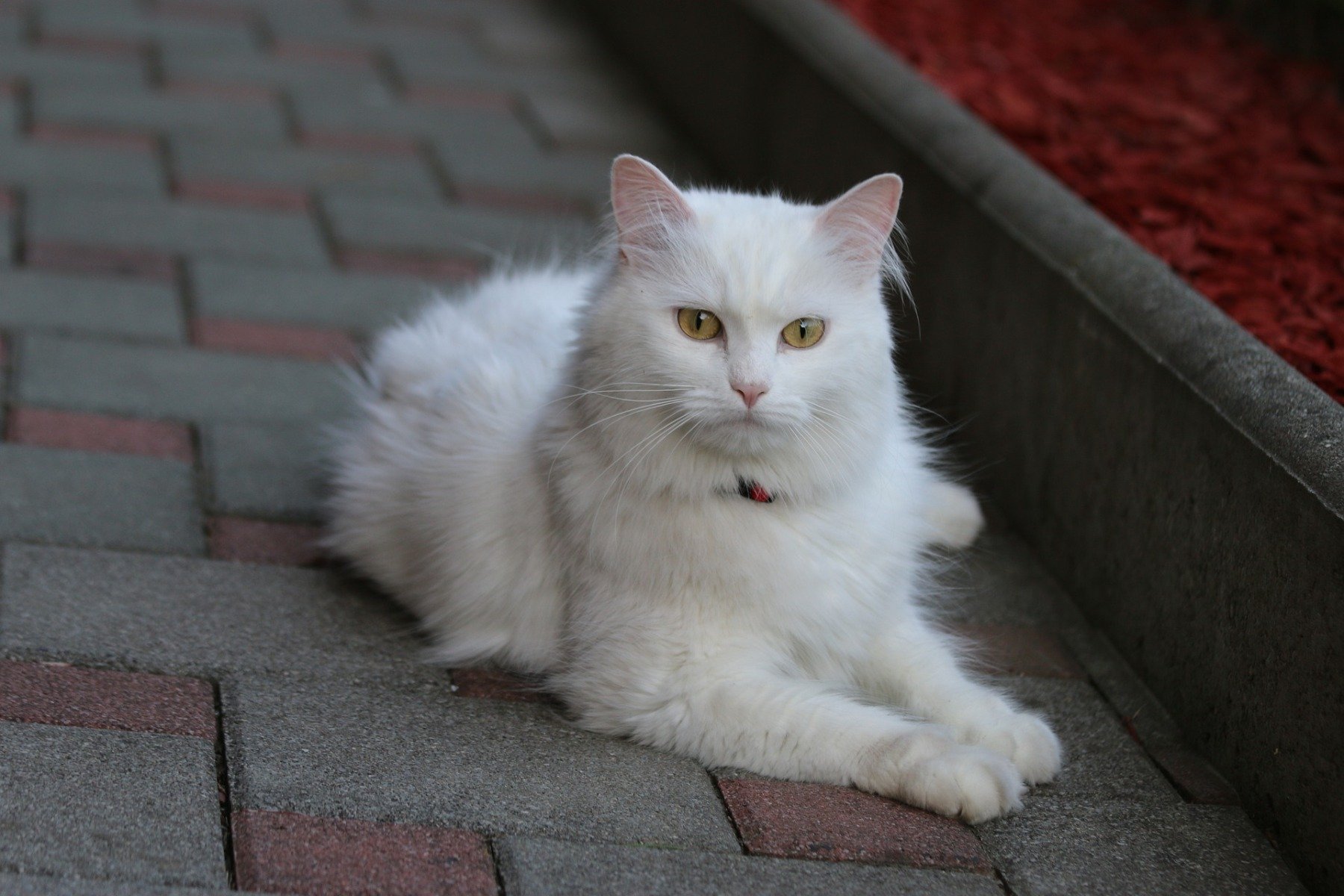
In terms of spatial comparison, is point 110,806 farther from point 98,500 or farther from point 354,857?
point 98,500

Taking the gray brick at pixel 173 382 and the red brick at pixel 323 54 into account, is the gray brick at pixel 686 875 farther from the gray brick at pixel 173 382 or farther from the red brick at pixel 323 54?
the red brick at pixel 323 54

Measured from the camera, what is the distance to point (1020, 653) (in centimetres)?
272

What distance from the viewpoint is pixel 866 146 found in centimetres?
392

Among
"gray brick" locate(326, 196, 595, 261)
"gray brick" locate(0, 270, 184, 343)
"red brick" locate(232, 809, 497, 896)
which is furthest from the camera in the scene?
"gray brick" locate(326, 196, 595, 261)

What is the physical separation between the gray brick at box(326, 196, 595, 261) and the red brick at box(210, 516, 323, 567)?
1453 millimetres

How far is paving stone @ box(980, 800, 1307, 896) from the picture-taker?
81.7 inches

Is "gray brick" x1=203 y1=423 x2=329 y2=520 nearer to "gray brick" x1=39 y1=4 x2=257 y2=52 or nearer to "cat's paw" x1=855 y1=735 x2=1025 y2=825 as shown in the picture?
"cat's paw" x1=855 y1=735 x2=1025 y2=825

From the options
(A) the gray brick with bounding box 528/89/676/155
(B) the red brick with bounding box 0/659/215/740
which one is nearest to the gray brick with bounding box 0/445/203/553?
(B) the red brick with bounding box 0/659/215/740

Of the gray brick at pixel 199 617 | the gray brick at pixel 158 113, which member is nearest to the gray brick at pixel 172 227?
the gray brick at pixel 158 113

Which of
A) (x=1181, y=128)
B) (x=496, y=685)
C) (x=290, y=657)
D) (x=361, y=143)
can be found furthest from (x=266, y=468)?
(x=1181, y=128)

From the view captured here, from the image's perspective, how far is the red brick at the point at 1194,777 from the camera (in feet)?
7.57

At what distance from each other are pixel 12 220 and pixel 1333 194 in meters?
3.54

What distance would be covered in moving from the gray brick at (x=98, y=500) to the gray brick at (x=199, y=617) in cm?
7

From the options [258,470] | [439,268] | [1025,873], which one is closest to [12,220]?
[439,268]
